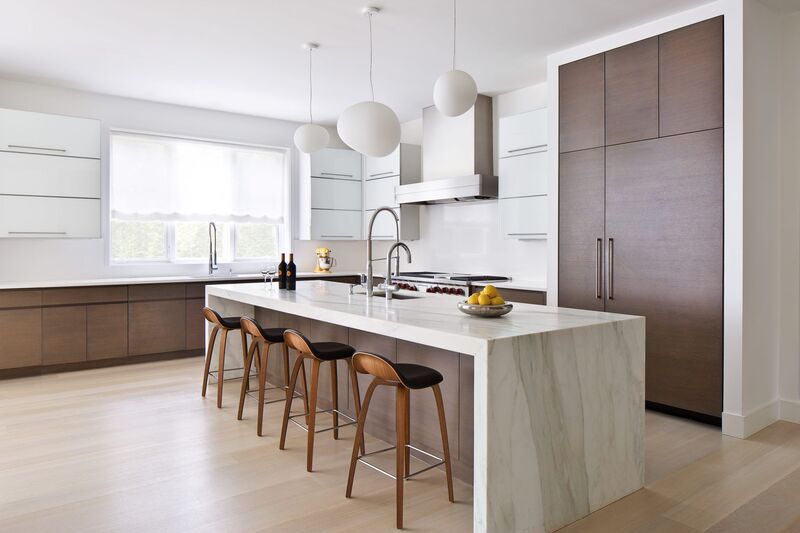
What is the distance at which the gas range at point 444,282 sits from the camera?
541 centimetres

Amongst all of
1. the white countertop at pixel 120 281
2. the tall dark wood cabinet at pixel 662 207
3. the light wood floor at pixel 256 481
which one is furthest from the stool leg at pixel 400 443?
the white countertop at pixel 120 281

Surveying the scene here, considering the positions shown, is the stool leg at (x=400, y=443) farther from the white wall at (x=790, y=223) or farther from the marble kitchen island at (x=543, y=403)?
the white wall at (x=790, y=223)

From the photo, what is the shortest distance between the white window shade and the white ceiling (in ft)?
1.99

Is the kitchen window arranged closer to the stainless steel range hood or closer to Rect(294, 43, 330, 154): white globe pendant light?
the stainless steel range hood

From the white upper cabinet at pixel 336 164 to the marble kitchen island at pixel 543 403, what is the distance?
420 cm

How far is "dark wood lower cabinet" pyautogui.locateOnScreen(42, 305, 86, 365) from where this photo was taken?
16.5 feet

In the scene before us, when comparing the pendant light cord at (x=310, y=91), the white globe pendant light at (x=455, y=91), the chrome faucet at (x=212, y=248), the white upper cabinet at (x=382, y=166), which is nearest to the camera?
the white globe pendant light at (x=455, y=91)

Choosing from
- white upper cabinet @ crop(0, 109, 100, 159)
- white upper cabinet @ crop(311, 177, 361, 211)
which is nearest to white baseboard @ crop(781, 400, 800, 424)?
white upper cabinet @ crop(311, 177, 361, 211)

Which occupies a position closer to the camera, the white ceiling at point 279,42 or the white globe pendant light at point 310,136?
the white ceiling at point 279,42

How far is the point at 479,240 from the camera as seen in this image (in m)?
6.18

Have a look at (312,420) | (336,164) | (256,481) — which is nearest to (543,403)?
(312,420)

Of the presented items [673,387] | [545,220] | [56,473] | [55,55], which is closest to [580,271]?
[545,220]

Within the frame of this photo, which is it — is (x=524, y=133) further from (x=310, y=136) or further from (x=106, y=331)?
(x=106, y=331)

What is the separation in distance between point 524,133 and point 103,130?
4172mm
